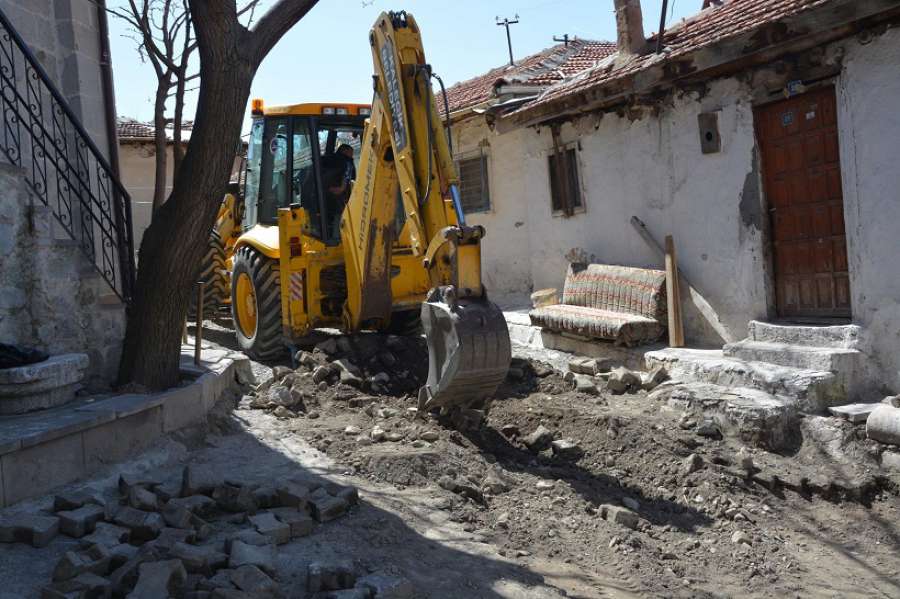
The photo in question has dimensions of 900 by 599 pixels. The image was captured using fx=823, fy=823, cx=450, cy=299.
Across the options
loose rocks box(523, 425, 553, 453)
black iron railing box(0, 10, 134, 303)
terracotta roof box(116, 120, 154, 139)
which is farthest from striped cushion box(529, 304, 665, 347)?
terracotta roof box(116, 120, 154, 139)

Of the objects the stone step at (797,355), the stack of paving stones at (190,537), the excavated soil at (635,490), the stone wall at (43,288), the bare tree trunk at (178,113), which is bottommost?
the excavated soil at (635,490)

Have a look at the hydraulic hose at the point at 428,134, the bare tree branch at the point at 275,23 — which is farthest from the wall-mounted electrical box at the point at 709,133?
the bare tree branch at the point at 275,23

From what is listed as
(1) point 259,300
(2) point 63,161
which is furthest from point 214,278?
(2) point 63,161

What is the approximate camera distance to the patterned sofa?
8.41m

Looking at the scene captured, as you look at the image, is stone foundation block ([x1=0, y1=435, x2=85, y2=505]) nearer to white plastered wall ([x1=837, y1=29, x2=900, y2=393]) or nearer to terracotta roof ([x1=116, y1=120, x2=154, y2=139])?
white plastered wall ([x1=837, y1=29, x2=900, y2=393])

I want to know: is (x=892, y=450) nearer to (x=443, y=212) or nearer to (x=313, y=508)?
(x=443, y=212)

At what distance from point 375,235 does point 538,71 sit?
7511mm

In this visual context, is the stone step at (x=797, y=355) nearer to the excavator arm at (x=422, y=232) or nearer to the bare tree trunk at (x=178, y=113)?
the excavator arm at (x=422, y=232)

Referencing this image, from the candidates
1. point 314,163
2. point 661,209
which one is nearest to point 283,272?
point 314,163

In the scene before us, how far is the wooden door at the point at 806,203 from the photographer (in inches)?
278

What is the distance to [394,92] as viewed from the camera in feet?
21.2

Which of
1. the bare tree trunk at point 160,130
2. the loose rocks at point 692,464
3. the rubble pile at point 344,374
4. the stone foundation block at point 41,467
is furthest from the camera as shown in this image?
the bare tree trunk at point 160,130

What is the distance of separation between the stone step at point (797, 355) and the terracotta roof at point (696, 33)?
2.75 meters

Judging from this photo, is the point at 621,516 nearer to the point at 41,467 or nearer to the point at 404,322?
the point at 41,467
